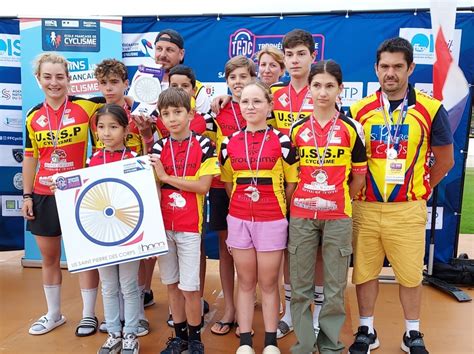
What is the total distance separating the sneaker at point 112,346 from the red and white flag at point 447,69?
3428 mm

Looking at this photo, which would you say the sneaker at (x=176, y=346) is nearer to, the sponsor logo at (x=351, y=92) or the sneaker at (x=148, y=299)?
the sneaker at (x=148, y=299)

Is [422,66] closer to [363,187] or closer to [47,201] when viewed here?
[363,187]

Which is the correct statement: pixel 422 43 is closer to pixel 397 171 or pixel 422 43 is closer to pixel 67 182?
pixel 397 171

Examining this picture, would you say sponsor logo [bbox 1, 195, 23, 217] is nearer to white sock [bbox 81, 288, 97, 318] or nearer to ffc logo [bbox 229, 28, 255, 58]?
white sock [bbox 81, 288, 97, 318]

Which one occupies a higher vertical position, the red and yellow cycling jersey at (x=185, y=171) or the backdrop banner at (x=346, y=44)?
the backdrop banner at (x=346, y=44)

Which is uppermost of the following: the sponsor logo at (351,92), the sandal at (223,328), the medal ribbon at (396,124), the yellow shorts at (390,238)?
the sponsor logo at (351,92)

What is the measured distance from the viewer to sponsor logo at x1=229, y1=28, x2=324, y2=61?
464cm

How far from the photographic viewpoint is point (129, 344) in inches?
113

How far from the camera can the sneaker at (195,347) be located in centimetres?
280

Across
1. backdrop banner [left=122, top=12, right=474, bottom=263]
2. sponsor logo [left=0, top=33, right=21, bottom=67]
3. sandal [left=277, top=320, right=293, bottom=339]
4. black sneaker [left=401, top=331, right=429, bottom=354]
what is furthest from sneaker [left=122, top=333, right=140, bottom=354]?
sponsor logo [left=0, top=33, right=21, bottom=67]

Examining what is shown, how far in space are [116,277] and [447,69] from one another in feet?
11.1

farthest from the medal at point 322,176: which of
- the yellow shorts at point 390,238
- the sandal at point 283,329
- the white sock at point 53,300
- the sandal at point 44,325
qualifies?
the sandal at point 44,325

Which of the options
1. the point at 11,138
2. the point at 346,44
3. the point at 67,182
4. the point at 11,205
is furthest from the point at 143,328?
the point at 346,44

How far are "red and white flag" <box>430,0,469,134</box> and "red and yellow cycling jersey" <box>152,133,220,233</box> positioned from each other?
2.49 meters
